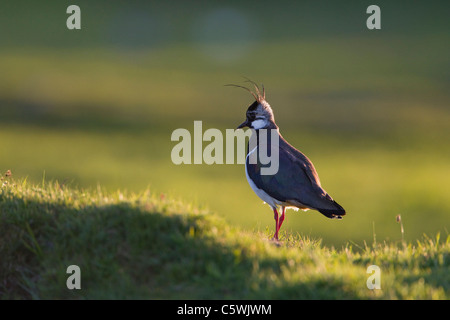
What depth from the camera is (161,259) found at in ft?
18.4

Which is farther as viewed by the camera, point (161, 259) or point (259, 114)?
point (259, 114)

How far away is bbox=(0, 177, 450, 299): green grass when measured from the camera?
17.4 ft

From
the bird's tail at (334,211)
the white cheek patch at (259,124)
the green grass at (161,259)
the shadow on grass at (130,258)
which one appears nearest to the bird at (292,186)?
the bird's tail at (334,211)

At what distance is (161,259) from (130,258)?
0.30 m

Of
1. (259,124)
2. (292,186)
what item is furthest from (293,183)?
(259,124)

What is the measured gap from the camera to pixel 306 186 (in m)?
8.02

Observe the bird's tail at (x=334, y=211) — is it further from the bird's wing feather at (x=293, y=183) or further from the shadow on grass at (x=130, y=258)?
the shadow on grass at (x=130, y=258)

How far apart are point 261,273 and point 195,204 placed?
1.30 m

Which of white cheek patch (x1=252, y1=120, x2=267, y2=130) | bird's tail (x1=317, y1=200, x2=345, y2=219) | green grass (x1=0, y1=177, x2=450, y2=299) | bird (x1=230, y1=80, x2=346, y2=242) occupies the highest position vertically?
white cheek patch (x1=252, y1=120, x2=267, y2=130)

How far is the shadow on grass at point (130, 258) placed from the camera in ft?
17.4

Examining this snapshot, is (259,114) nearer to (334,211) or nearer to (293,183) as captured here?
(293,183)

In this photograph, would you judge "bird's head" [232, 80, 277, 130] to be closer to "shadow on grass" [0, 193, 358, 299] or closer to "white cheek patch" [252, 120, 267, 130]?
"white cheek patch" [252, 120, 267, 130]

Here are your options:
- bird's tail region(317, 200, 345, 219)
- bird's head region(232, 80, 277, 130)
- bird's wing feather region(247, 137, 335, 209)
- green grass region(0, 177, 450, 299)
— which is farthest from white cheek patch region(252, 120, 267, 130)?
green grass region(0, 177, 450, 299)
